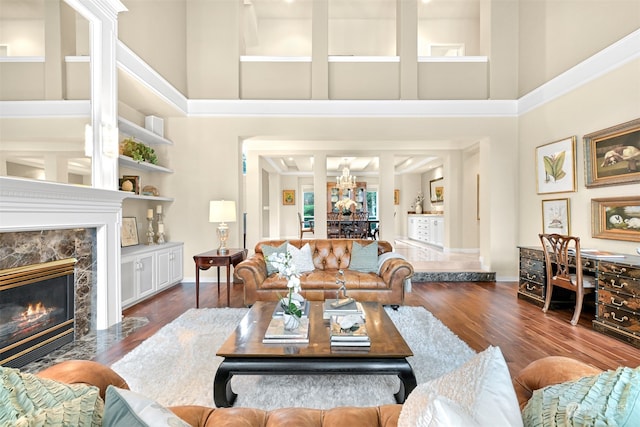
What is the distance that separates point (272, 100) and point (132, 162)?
8.07ft

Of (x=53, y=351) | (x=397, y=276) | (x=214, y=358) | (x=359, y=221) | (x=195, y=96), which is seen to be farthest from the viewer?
(x=359, y=221)

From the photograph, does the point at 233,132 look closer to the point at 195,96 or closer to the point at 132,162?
the point at 195,96

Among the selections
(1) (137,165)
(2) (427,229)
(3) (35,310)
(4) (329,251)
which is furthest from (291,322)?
(2) (427,229)

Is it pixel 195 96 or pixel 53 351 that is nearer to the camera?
pixel 53 351

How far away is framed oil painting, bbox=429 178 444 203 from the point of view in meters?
10.0

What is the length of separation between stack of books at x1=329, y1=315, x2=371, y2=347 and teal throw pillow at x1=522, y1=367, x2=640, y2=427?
4.01ft

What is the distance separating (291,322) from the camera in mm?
2164

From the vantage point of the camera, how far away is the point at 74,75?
292cm

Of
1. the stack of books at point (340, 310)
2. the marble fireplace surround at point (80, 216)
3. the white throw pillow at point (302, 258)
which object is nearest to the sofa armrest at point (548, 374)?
the stack of books at point (340, 310)

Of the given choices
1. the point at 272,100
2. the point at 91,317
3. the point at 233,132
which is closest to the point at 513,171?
the point at 272,100

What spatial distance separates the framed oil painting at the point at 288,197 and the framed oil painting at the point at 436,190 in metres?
5.45

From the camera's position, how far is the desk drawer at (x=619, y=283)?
2766 millimetres

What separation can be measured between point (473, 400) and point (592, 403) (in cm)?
25

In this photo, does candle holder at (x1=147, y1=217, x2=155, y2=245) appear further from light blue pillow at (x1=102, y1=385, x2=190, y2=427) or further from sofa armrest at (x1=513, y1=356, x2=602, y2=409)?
sofa armrest at (x1=513, y1=356, x2=602, y2=409)
